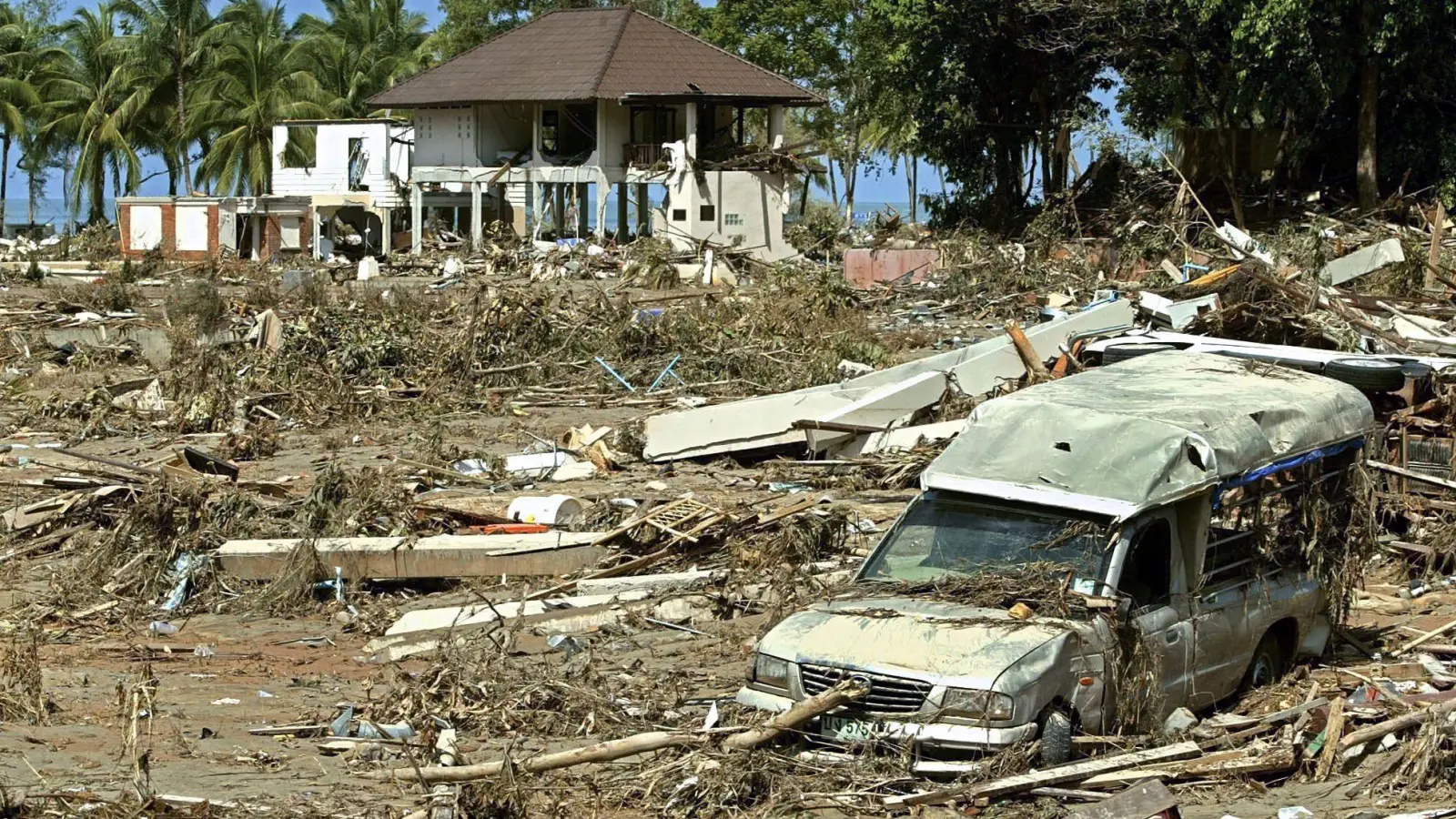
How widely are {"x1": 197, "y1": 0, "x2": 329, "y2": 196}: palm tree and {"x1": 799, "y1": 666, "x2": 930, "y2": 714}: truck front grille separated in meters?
54.5

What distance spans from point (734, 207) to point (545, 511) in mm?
29450

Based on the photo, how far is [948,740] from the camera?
7355 mm

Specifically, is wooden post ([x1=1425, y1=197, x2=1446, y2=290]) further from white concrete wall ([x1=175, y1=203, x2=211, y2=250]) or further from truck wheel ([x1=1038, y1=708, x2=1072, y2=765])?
white concrete wall ([x1=175, y1=203, x2=211, y2=250])

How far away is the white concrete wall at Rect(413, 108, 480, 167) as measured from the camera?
48469mm

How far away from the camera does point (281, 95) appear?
60.2m

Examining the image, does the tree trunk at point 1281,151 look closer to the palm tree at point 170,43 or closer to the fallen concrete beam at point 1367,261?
the fallen concrete beam at point 1367,261

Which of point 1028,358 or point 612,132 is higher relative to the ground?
point 612,132

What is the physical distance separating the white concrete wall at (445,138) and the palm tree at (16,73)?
21.1 m

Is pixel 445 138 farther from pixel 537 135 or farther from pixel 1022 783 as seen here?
pixel 1022 783

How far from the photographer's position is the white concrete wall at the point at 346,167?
5059cm

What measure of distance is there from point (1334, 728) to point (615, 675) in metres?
4.25

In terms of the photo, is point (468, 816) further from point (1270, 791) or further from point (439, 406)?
point (439, 406)

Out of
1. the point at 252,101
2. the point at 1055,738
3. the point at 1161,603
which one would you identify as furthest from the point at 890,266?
the point at 252,101

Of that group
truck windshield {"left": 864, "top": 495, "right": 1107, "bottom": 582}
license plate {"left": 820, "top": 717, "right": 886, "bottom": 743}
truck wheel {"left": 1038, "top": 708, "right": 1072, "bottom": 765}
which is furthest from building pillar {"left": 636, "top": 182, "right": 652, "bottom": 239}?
truck wheel {"left": 1038, "top": 708, "right": 1072, "bottom": 765}
